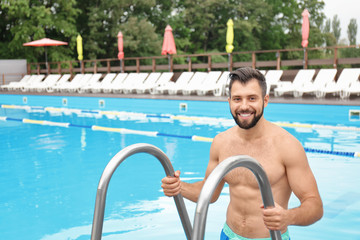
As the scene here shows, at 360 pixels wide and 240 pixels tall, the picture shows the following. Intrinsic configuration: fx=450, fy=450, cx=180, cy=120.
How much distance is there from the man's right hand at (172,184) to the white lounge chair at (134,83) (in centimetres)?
1381

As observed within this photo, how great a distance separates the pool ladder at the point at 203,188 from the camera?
1.31 meters

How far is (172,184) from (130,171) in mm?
4165

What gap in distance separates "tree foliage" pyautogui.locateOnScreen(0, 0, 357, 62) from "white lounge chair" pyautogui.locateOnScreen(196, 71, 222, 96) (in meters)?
13.1

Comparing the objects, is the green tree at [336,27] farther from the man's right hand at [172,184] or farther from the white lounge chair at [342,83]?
the man's right hand at [172,184]

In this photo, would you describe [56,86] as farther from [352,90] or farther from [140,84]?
[352,90]

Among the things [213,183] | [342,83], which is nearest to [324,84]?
[342,83]

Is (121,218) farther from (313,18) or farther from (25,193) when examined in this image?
(313,18)

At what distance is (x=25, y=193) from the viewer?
529cm

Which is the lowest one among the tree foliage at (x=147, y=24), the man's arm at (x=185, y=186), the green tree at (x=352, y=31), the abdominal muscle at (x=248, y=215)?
the abdominal muscle at (x=248, y=215)

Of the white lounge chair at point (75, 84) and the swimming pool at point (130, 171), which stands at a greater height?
the white lounge chair at point (75, 84)

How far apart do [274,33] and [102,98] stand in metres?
22.9

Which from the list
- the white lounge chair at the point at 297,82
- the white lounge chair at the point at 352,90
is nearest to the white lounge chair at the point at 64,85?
the white lounge chair at the point at 297,82

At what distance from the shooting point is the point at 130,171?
606cm

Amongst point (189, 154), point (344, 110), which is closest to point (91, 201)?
point (189, 154)
